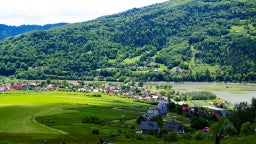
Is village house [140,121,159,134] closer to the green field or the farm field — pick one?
the green field

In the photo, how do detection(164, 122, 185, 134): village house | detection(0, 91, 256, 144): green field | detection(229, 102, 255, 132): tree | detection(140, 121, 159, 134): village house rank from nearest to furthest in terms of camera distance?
detection(0, 91, 256, 144): green field → detection(229, 102, 255, 132): tree → detection(140, 121, 159, 134): village house → detection(164, 122, 185, 134): village house

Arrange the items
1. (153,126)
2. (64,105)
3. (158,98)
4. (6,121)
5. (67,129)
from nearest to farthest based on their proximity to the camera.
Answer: (67,129) < (153,126) < (6,121) < (64,105) < (158,98)

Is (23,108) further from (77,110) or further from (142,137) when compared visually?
(142,137)

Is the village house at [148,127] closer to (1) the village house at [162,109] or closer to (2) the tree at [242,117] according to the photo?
(2) the tree at [242,117]

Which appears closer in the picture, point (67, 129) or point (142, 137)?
point (142, 137)

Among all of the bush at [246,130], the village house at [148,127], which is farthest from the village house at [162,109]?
the bush at [246,130]

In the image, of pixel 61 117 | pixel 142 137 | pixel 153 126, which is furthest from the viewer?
pixel 61 117

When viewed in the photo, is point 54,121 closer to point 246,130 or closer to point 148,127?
point 148,127

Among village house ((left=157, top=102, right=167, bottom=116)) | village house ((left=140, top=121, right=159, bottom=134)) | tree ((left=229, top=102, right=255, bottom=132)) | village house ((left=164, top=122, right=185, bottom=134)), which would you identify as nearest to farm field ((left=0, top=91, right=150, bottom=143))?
village house ((left=140, top=121, right=159, bottom=134))

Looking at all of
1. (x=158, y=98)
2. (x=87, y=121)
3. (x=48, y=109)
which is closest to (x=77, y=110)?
(x=48, y=109)

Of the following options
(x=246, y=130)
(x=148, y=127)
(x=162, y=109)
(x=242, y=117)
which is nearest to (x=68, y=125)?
(x=148, y=127)

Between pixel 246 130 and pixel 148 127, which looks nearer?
pixel 246 130
